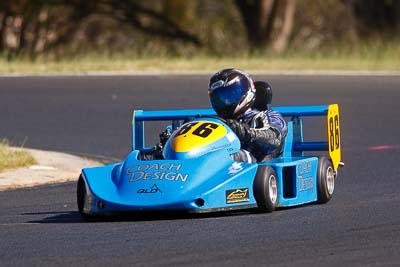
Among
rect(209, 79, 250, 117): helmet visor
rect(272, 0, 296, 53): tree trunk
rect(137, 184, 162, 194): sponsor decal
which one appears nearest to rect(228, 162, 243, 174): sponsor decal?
rect(137, 184, 162, 194): sponsor decal

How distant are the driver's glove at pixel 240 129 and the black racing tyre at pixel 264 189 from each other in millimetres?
590

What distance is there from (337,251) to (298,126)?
13.1 ft

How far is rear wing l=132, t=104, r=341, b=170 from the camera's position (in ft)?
35.1

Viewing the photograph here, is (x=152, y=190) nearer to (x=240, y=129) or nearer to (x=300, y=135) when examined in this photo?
(x=240, y=129)

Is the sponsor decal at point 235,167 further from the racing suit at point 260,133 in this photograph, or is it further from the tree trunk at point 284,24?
the tree trunk at point 284,24

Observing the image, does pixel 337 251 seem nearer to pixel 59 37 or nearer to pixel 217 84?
pixel 217 84

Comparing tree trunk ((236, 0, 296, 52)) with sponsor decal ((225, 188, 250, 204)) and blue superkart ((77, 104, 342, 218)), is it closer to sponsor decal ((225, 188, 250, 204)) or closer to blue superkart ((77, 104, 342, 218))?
blue superkart ((77, 104, 342, 218))

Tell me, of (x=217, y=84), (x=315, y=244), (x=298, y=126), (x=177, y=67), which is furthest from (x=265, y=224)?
(x=177, y=67)

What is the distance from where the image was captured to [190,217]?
9156 millimetres

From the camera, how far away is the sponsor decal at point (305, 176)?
31.9ft

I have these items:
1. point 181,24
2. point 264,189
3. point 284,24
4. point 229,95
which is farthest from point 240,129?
point 181,24

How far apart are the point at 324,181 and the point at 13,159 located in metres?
4.23

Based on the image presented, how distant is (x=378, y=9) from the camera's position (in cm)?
3516

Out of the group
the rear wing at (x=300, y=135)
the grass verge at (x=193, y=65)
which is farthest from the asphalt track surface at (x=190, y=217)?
the grass verge at (x=193, y=65)
